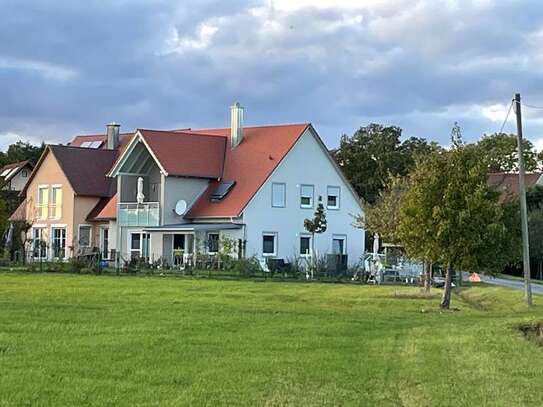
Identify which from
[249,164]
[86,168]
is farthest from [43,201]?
[249,164]

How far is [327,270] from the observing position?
47.7 metres

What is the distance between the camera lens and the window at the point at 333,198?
58.9 metres

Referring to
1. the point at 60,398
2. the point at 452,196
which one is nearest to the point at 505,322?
the point at 452,196

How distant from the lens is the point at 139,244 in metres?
58.9

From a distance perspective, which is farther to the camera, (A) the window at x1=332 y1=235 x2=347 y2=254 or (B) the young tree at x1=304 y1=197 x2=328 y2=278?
(A) the window at x1=332 y1=235 x2=347 y2=254

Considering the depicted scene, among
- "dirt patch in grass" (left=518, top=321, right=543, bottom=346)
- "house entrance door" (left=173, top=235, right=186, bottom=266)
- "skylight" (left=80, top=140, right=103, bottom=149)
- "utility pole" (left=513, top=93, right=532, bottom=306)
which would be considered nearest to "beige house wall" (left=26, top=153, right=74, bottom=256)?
"skylight" (left=80, top=140, right=103, bottom=149)

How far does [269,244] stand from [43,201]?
1837 centimetres

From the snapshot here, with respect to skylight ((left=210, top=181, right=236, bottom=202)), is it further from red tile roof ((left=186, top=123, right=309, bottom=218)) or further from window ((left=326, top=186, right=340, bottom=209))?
window ((left=326, top=186, right=340, bottom=209))

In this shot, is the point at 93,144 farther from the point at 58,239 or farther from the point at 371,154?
the point at 371,154

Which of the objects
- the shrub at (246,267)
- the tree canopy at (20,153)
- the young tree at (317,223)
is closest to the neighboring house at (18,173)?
the tree canopy at (20,153)

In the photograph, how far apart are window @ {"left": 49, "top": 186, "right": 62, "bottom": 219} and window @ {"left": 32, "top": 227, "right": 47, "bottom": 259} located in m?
1.54

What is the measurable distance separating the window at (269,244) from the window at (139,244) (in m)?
7.12

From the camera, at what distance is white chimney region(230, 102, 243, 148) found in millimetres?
59375

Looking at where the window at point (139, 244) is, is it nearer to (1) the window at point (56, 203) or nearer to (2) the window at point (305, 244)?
(1) the window at point (56, 203)
